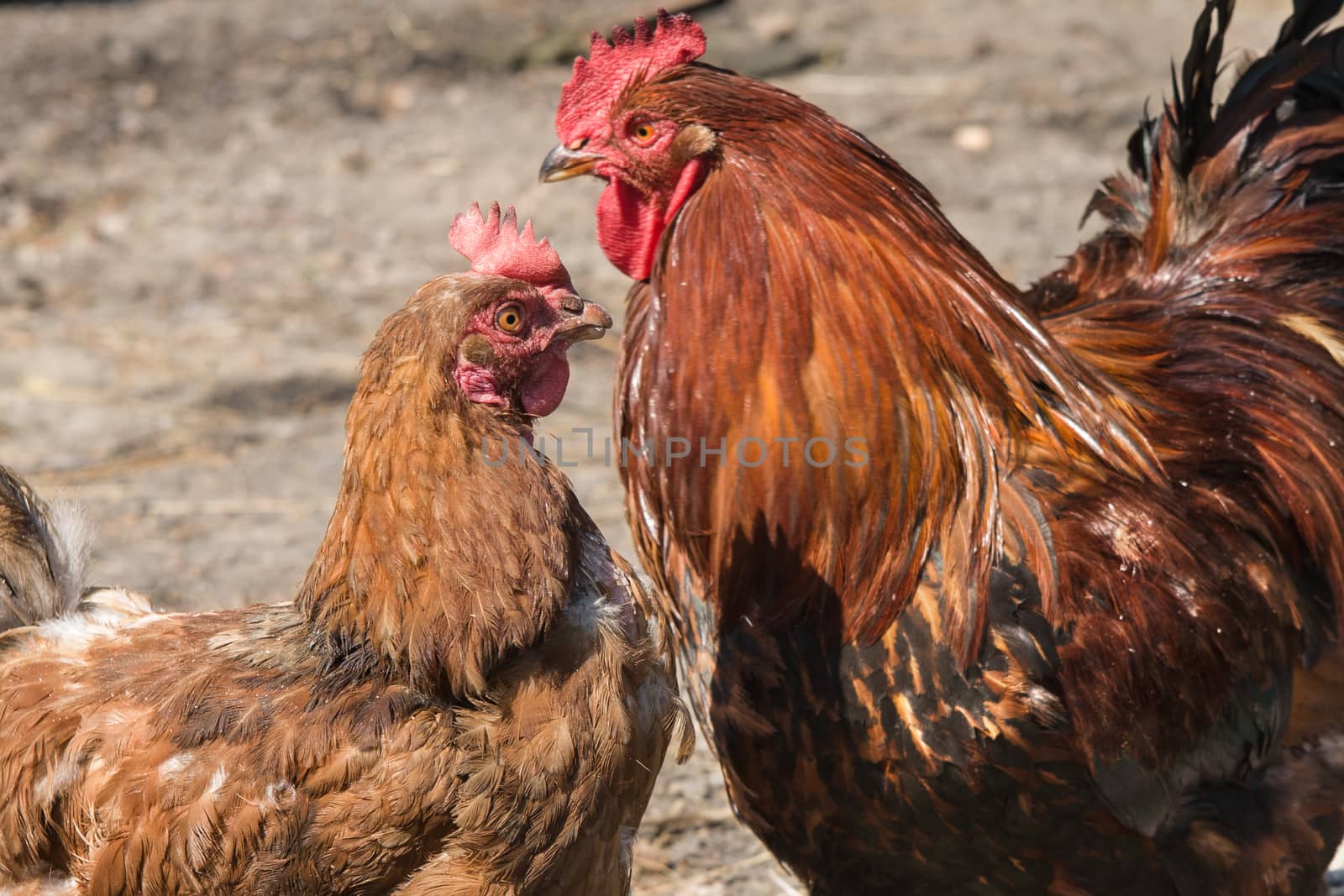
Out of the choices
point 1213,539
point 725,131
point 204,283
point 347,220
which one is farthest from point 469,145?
point 1213,539

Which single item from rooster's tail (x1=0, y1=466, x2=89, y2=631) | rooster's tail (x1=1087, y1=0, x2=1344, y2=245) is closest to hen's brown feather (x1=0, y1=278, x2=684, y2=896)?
rooster's tail (x1=0, y1=466, x2=89, y2=631)

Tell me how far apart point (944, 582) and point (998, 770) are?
42 centimetres

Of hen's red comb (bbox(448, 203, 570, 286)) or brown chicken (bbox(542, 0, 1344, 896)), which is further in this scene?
hen's red comb (bbox(448, 203, 570, 286))

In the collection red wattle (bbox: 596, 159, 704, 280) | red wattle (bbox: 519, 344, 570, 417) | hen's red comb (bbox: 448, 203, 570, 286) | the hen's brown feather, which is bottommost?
the hen's brown feather

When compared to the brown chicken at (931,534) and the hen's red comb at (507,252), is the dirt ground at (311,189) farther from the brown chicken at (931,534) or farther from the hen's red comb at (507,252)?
the hen's red comb at (507,252)

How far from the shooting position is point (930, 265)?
3219mm

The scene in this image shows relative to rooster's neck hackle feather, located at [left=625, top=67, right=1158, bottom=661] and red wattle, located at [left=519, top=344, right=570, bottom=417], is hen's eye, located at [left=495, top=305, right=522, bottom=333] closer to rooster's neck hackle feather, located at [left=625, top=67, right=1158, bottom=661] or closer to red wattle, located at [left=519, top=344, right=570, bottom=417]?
red wattle, located at [left=519, top=344, right=570, bottom=417]

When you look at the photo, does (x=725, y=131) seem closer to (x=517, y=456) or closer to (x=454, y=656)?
(x=517, y=456)

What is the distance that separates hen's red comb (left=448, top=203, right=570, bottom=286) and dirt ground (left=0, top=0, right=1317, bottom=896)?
2.01 m

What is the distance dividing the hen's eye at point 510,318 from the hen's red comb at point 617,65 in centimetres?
60

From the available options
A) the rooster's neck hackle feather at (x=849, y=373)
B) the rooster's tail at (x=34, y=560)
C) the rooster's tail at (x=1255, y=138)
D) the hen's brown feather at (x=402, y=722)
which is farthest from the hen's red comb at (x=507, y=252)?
the rooster's tail at (x=1255, y=138)

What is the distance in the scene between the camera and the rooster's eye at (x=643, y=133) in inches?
130

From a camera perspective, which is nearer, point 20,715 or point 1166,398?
point 20,715

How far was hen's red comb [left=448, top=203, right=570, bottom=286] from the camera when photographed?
3184mm
